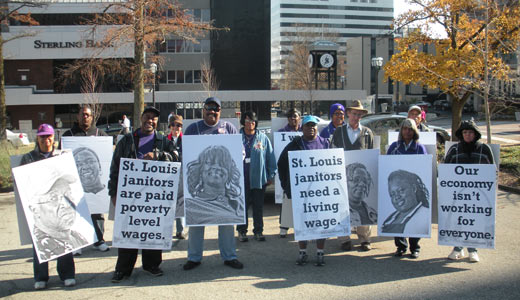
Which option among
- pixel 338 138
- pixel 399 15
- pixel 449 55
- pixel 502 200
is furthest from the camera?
pixel 399 15

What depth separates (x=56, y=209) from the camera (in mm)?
5297

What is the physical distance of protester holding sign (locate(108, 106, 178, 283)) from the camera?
566 centimetres

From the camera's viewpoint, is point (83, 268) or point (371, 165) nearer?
point (83, 268)

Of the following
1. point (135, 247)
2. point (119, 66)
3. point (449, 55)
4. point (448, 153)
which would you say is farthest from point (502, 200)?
point (119, 66)

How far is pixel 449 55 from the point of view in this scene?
1527cm

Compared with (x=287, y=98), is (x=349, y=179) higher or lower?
lower

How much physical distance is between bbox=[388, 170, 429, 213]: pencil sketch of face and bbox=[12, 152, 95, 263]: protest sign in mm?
3880

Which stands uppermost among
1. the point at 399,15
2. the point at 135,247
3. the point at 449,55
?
the point at 399,15

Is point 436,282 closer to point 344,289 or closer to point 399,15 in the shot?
point 344,289

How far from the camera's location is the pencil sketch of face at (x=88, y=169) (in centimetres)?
706

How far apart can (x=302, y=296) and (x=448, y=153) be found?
305cm

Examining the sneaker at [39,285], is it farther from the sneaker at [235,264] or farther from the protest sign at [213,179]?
the sneaker at [235,264]

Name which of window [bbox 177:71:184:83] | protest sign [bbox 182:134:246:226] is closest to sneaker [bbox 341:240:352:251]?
protest sign [bbox 182:134:246:226]

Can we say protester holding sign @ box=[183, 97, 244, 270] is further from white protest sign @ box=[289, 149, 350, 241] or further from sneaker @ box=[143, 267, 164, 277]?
white protest sign @ box=[289, 149, 350, 241]
